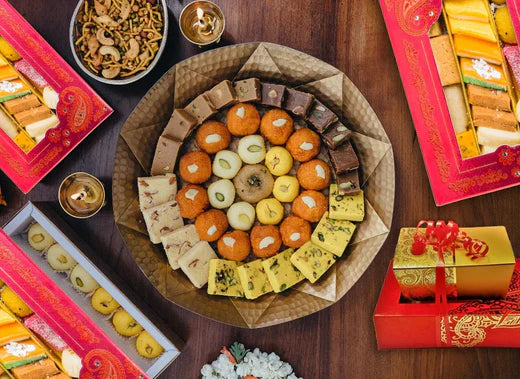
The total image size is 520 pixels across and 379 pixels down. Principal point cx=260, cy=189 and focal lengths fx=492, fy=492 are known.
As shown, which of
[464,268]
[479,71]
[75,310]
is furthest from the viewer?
[479,71]

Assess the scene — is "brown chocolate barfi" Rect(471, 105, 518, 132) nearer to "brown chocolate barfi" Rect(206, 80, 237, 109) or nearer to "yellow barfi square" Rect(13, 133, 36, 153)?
"brown chocolate barfi" Rect(206, 80, 237, 109)

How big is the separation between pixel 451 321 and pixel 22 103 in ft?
5.66

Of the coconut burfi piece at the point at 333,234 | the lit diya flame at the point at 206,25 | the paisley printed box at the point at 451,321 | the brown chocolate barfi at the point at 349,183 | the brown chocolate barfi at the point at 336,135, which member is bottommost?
the paisley printed box at the point at 451,321

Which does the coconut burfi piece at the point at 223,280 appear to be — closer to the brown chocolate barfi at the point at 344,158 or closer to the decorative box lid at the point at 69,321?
the decorative box lid at the point at 69,321

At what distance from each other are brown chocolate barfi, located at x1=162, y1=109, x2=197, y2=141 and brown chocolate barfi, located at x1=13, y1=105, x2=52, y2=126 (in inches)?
18.8

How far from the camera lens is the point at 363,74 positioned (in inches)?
73.5

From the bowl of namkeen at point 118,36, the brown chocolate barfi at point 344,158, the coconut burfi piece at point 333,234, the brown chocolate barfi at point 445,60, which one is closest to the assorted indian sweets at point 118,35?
the bowl of namkeen at point 118,36

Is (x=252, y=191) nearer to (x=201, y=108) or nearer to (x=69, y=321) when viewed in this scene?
(x=201, y=108)

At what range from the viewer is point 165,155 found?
1.83 m

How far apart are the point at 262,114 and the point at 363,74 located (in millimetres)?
413

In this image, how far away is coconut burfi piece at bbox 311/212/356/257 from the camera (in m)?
1.76

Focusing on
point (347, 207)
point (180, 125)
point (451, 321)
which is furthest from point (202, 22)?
point (451, 321)

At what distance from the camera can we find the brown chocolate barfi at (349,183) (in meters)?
1.75

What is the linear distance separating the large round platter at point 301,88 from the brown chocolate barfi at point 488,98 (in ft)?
1.28
